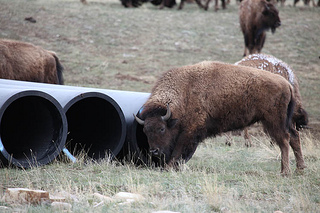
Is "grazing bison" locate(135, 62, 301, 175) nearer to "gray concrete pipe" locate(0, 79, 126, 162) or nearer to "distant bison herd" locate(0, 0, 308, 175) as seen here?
"distant bison herd" locate(0, 0, 308, 175)

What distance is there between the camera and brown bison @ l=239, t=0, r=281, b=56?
17.5 metres

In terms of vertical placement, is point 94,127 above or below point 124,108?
below

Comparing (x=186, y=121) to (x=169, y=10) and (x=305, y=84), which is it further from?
(x=169, y=10)

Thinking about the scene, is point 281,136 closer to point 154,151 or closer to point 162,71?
point 154,151

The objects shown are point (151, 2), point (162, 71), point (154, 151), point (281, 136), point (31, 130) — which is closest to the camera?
point (154, 151)

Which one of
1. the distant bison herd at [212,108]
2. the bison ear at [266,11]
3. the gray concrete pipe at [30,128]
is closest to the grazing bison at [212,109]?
the distant bison herd at [212,108]

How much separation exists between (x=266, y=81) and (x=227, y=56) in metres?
11.6

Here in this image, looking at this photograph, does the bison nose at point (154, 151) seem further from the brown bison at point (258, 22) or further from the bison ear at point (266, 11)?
the bison ear at point (266, 11)

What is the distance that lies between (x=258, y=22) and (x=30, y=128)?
11.8 meters

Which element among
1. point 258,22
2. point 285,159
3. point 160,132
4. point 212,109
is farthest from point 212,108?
point 258,22

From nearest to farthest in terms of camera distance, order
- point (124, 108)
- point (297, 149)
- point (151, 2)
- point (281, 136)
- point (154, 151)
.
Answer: point (154, 151), point (281, 136), point (297, 149), point (124, 108), point (151, 2)

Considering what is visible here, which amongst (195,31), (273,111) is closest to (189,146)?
(273,111)

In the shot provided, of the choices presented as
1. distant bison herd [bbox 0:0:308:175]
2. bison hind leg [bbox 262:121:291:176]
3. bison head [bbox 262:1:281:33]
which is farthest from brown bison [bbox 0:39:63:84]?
bison head [bbox 262:1:281:33]

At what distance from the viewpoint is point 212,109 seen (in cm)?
749
